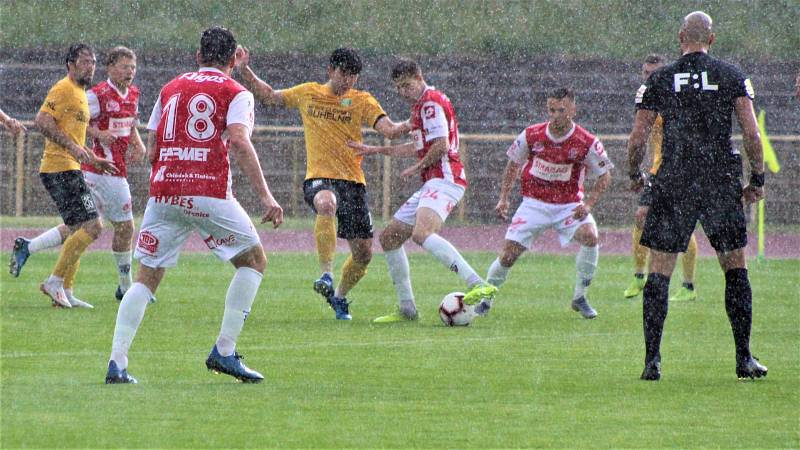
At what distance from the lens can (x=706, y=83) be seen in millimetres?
8883

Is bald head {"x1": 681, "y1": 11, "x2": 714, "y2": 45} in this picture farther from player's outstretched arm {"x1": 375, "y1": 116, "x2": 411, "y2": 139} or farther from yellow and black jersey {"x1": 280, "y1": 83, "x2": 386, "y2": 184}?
yellow and black jersey {"x1": 280, "y1": 83, "x2": 386, "y2": 184}

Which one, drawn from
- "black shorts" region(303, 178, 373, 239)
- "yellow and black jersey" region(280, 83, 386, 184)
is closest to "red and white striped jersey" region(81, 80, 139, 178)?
"yellow and black jersey" region(280, 83, 386, 184)

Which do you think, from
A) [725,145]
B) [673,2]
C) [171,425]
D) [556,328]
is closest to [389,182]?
[673,2]

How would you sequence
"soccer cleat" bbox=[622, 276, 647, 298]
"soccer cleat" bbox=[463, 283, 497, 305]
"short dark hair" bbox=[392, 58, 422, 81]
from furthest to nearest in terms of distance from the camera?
1. "soccer cleat" bbox=[622, 276, 647, 298]
2. "short dark hair" bbox=[392, 58, 422, 81]
3. "soccer cleat" bbox=[463, 283, 497, 305]

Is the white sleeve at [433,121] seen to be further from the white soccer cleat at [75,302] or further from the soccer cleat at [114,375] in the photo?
the soccer cleat at [114,375]

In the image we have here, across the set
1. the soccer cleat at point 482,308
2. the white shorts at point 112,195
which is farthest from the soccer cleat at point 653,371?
the white shorts at point 112,195

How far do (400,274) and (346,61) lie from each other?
1.91 metres

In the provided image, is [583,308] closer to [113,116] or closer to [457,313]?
[457,313]

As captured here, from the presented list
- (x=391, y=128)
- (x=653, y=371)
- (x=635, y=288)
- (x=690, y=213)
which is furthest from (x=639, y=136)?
(x=635, y=288)

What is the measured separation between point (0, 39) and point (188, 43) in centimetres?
442

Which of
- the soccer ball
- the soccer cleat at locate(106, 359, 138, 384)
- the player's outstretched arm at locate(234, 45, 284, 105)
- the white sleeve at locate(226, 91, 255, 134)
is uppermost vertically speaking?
the white sleeve at locate(226, 91, 255, 134)

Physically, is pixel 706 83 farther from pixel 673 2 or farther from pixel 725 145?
pixel 673 2

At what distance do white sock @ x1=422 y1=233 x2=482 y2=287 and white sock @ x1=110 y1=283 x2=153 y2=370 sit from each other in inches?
170

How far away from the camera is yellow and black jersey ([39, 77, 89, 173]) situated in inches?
544
